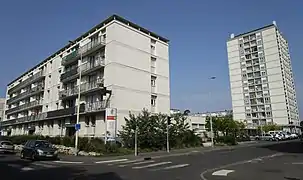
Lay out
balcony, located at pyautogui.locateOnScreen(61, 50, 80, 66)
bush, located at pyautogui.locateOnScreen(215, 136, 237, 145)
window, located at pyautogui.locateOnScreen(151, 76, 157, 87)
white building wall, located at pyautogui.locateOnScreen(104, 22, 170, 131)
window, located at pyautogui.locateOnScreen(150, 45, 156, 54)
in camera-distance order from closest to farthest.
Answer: white building wall, located at pyautogui.locateOnScreen(104, 22, 170, 131) → window, located at pyautogui.locateOnScreen(151, 76, 157, 87) → window, located at pyautogui.locateOnScreen(150, 45, 156, 54) → balcony, located at pyautogui.locateOnScreen(61, 50, 80, 66) → bush, located at pyautogui.locateOnScreen(215, 136, 237, 145)

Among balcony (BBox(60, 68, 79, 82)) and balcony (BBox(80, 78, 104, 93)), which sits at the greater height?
balcony (BBox(60, 68, 79, 82))

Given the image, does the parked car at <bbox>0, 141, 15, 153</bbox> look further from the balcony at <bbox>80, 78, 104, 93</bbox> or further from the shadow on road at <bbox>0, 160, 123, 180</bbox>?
the shadow on road at <bbox>0, 160, 123, 180</bbox>

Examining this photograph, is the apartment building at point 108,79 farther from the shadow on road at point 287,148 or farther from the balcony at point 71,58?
the shadow on road at point 287,148

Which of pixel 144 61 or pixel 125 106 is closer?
pixel 125 106

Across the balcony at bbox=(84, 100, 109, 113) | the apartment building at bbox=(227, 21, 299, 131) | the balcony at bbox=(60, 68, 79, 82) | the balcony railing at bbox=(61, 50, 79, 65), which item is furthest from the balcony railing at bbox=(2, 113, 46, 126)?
the apartment building at bbox=(227, 21, 299, 131)

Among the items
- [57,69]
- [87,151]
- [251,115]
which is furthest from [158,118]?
[251,115]

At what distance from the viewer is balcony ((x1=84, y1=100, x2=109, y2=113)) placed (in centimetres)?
3244

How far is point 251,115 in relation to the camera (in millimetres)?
95875

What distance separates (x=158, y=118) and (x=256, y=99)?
74919 millimetres

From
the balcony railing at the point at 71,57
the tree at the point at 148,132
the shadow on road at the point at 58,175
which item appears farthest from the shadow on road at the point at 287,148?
the balcony railing at the point at 71,57

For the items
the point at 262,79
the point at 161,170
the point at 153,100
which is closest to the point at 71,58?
the point at 153,100

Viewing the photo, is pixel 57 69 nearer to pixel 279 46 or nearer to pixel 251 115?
pixel 251 115

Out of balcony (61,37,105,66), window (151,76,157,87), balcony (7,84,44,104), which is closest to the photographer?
balcony (61,37,105,66)

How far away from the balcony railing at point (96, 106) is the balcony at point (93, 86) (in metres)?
1.89
